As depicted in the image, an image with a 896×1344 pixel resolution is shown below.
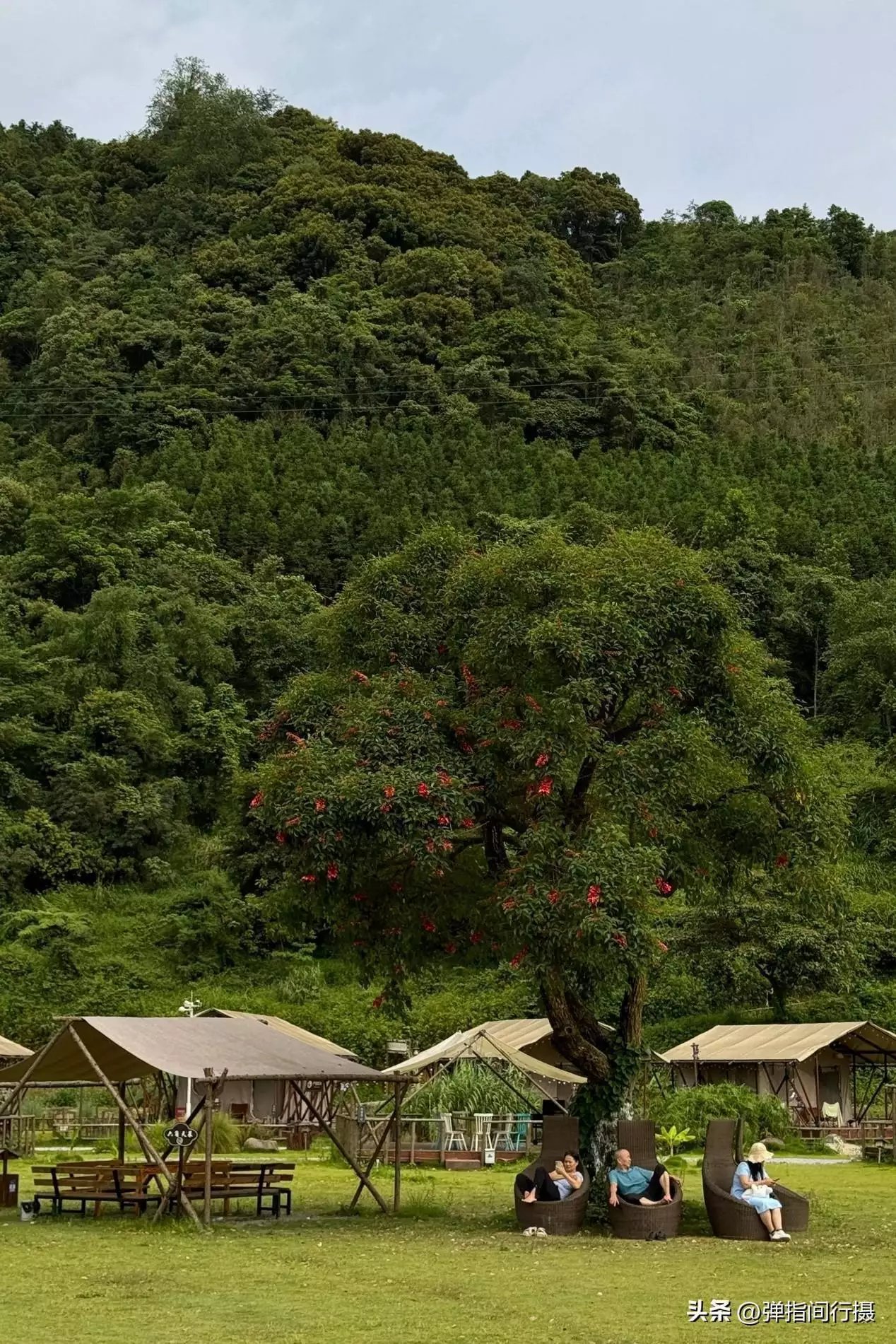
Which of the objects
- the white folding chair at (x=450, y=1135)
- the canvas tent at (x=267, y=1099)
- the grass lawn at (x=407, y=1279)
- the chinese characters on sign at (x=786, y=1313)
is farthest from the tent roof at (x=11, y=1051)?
the chinese characters on sign at (x=786, y=1313)

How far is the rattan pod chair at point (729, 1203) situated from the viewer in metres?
15.4

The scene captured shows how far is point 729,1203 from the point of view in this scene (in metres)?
15.5

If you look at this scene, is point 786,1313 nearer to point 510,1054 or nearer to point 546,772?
point 546,772

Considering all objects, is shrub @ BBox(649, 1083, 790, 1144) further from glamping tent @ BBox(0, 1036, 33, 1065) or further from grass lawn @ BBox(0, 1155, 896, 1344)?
glamping tent @ BBox(0, 1036, 33, 1065)

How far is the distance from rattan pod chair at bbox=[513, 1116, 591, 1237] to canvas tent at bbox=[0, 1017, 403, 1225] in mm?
1939

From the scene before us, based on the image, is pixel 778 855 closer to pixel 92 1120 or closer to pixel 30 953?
pixel 92 1120

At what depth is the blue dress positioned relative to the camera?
15297 millimetres

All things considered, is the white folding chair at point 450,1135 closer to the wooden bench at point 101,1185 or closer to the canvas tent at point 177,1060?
the canvas tent at point 177,1060

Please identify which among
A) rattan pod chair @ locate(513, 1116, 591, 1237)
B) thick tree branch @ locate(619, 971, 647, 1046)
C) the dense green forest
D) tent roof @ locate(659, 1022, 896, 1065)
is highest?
the dense green forest

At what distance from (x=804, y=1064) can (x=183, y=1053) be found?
19.4 m

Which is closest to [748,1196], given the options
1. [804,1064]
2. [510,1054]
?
[510,1054]

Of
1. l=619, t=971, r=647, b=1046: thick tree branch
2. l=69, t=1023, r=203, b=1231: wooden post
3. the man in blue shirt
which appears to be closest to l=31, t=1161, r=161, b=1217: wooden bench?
l=69, t=1023, r=203, b=1231: wooden post

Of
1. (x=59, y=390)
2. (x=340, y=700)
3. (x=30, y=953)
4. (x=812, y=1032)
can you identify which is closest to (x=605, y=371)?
(x=59, y=390)

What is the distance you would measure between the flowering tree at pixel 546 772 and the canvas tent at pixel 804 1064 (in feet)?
46.1
